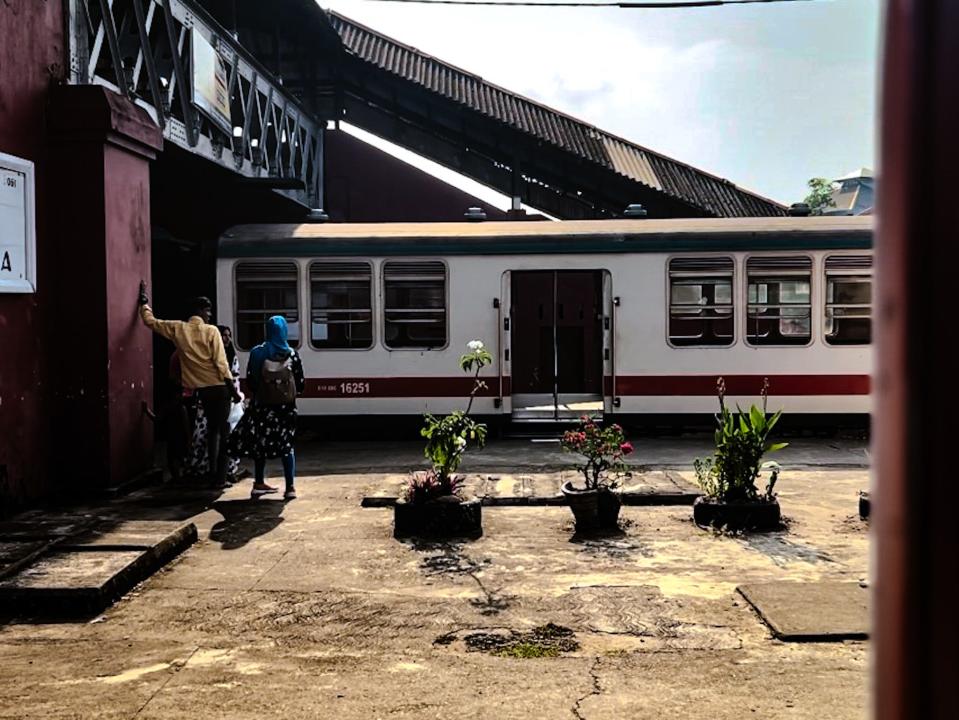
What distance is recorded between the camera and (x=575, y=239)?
12992 mm

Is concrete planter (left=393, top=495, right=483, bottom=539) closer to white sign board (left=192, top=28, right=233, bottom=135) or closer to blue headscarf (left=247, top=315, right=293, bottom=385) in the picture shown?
blue headscarf (left=247, top=315, right=293, bottom=385)

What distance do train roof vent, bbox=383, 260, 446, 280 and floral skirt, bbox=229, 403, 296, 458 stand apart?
4681 millimetres

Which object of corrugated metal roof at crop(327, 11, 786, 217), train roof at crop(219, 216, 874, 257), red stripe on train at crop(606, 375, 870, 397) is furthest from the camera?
corrugated metal roof at crop(327, 11, 786, 217)

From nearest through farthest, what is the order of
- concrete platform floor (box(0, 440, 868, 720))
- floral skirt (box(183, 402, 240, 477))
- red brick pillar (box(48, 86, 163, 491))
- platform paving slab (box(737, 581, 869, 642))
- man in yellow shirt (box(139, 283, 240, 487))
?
concrete platform floor (box(0, 440, 868, 720)) → platform paving slab (box(737, 581, 869, 642)) → red brick pillar (box(48, 86, 163, 491)) → man in yellow shirt (box(139, 283, 240, 487)) → floral skirt (box(183, 402, 240, 477))

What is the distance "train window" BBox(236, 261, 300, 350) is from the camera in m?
13.1

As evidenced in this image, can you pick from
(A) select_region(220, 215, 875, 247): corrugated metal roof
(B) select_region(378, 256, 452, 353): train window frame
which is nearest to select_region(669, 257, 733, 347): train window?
(A) select_region(220, 215, 875, 247): corrugated metal roof

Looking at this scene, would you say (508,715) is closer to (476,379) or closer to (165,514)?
(165,514)

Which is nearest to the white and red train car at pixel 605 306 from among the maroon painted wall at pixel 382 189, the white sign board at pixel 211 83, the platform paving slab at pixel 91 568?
the white sign board at pixel 211 83

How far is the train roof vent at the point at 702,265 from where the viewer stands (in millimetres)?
12875

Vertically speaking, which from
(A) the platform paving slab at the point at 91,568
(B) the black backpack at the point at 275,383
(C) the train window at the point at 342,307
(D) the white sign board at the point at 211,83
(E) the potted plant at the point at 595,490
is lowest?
(A) the platform paving slab at the point at 91,568

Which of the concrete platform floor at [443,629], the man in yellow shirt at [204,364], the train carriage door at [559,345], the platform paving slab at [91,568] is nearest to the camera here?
the concrete platform floor at [443,629]

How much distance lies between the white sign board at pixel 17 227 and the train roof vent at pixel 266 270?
17.7 ft

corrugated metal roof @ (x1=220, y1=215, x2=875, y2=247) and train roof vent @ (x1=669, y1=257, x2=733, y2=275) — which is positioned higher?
corrugated metal roof @ (x1=220, y1=215, x2=875, y2=247)

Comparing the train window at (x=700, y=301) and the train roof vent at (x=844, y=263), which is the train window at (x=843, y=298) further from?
the train window at (x=700, y=301)
